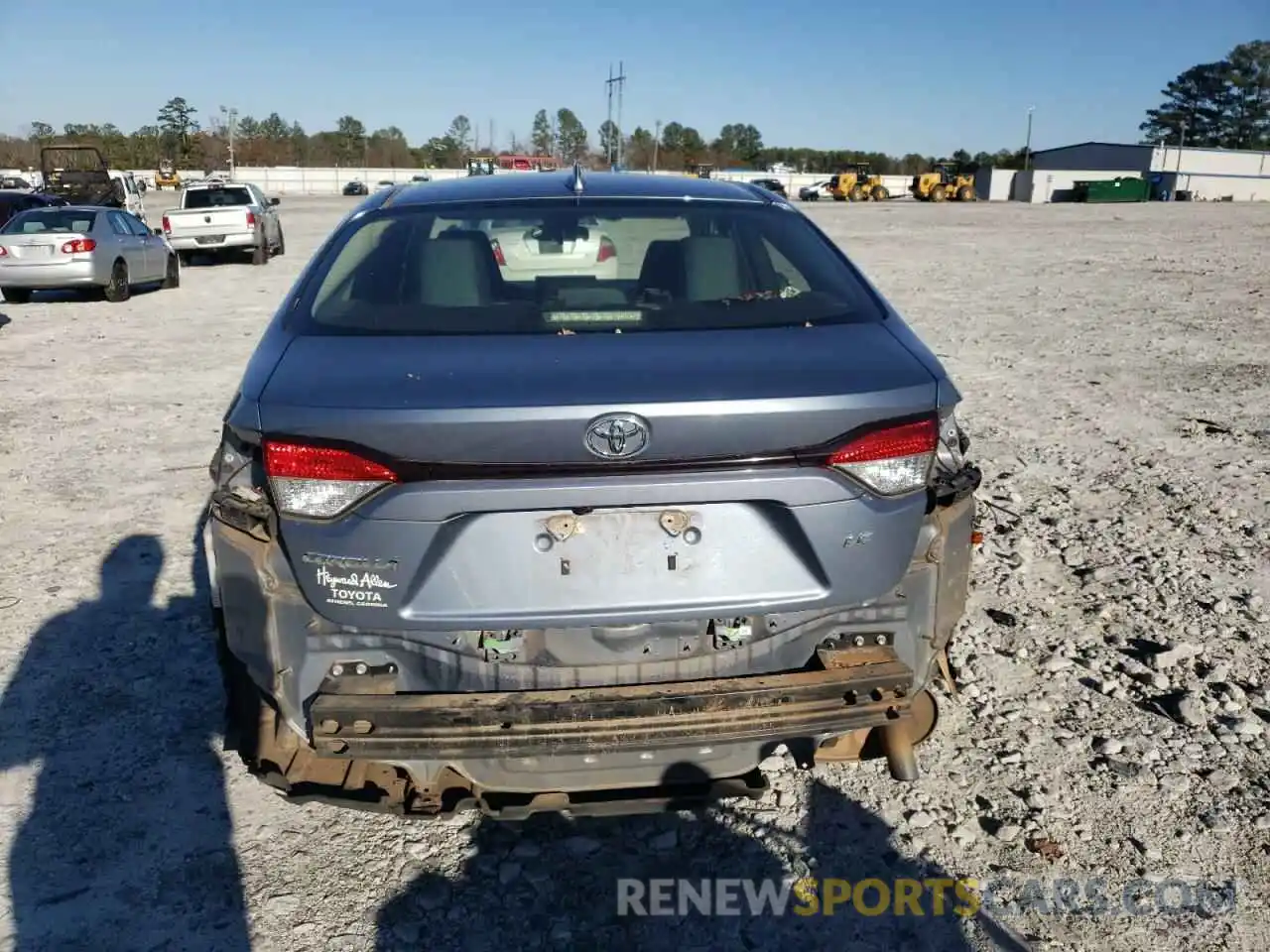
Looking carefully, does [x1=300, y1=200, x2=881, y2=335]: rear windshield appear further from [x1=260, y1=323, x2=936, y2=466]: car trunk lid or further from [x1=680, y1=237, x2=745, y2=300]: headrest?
[x1=260, y1=323, x2=936, y2=466]: car trunk lid

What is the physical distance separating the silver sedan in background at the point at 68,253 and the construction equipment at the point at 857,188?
55.4 m

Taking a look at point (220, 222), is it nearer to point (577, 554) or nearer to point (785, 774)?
point (785, 774)

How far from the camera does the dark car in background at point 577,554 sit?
226 centimetres

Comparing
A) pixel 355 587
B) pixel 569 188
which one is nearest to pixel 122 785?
pixel 355 587

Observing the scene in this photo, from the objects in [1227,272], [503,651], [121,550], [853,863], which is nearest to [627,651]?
[503,651]

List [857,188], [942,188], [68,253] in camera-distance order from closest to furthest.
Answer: [68,253]
[942,188]
[857,188]

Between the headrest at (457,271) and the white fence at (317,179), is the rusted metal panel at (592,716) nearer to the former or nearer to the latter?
the headrest at (457,271)

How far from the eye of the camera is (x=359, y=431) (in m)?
2.23

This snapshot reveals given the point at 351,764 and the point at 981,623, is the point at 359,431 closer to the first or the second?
the point at 351,764

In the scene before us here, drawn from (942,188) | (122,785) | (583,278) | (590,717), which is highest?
(942,188)

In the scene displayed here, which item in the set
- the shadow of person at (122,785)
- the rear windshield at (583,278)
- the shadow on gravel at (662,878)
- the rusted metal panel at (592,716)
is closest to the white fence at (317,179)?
the rear windshield at (583,278)

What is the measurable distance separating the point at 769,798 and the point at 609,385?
1.54 metres

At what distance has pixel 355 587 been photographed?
2301 mm

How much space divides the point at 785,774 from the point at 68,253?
14985 millimetres
